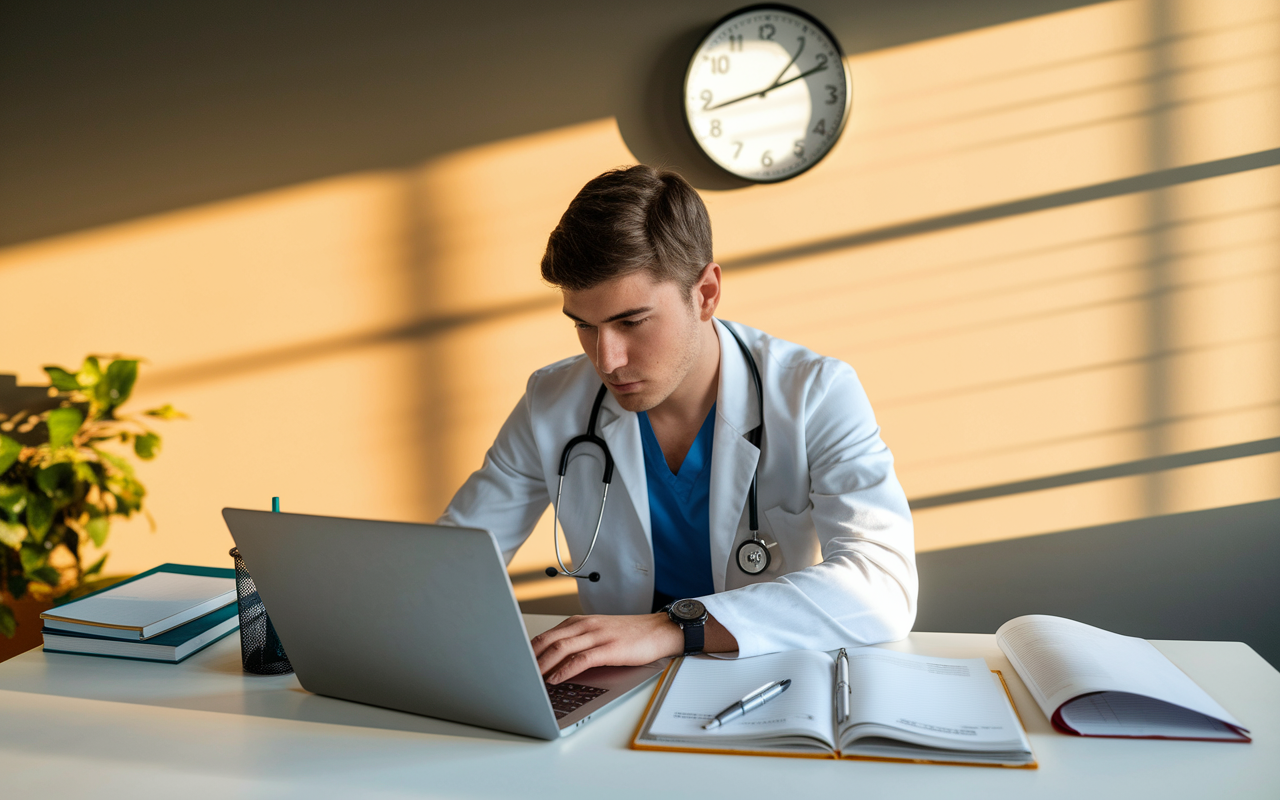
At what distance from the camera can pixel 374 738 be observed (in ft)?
3.01

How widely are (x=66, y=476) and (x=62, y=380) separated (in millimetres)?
289

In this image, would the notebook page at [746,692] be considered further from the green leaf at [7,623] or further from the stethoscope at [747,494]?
the green leaf at [7,623]

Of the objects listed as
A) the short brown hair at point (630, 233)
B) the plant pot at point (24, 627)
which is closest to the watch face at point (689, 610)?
the short brown hair at point (630, 233)

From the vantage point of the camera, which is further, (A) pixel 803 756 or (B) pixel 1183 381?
(B) pixel 1183 381

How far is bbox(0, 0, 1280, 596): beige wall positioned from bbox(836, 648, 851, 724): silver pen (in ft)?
4.71

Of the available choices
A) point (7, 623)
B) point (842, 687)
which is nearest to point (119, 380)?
point (7, 623)

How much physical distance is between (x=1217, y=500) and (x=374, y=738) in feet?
7.49

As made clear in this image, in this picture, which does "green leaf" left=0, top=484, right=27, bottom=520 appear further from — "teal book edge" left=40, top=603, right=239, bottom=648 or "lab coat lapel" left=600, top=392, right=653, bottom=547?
"lab coat lapel" left=600, top=392, right=653, bottom=547

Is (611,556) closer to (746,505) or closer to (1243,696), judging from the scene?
(746,505)

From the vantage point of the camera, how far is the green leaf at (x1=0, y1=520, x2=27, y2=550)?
2.42m

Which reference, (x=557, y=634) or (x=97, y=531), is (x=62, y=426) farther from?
(x=557, y=634)

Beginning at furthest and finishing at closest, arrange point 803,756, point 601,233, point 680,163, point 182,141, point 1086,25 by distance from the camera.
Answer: point 182,141 → point 680,163 → point 1086,25 → point 601,233 → point 803,756

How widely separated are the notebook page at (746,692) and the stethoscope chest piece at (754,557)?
0.35 m

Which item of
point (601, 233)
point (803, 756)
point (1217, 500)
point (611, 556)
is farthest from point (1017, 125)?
point (803, 756)
